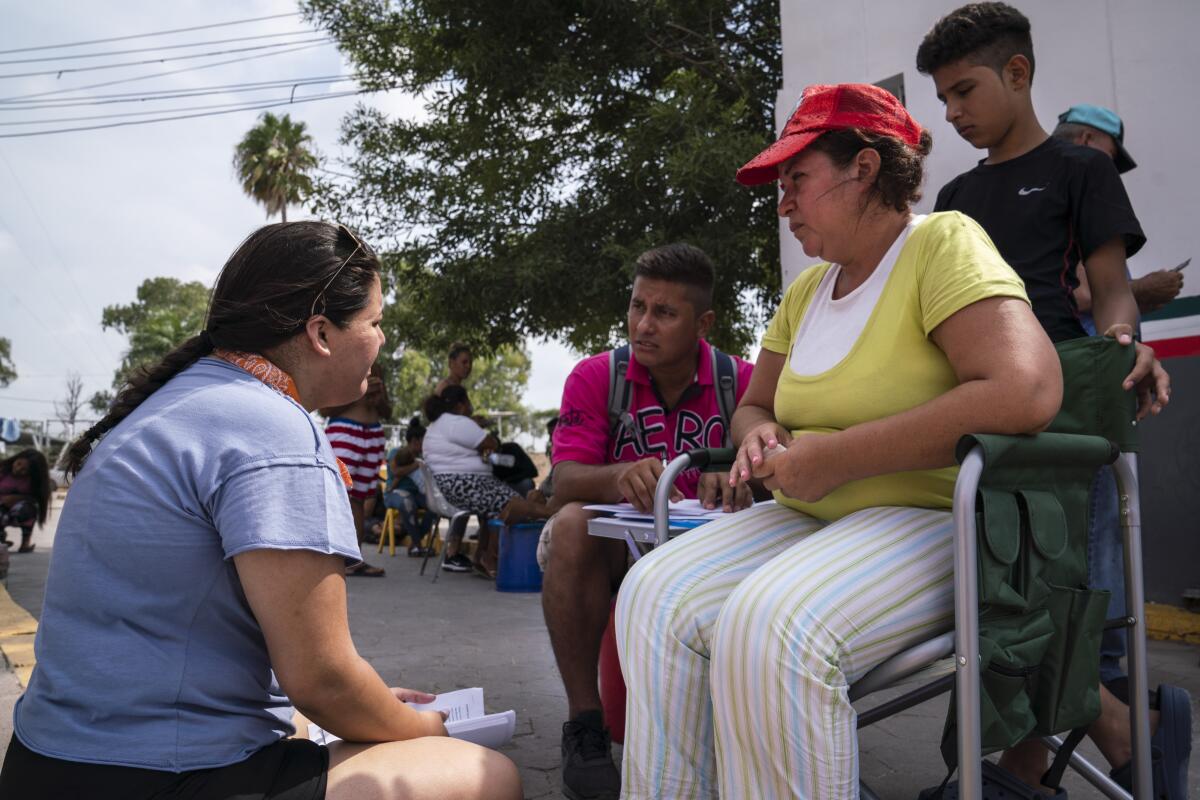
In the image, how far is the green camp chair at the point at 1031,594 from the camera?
1.43 meters

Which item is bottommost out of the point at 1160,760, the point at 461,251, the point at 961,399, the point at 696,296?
the point at 1160,760

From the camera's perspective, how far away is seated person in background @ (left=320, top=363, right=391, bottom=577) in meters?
7.79

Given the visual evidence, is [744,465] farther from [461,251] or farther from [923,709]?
[461,251]

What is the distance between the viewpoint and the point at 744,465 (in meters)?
1.87

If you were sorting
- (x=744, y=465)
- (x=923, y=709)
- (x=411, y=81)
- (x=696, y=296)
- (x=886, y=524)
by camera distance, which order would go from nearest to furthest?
(x=886, y=524) → (x=744, y=465) → (x=696, y=296) → (x=923, y=709) → (x=411, y=81)

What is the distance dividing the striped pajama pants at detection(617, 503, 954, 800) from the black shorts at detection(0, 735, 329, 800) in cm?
60

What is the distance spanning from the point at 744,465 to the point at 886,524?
0.32m

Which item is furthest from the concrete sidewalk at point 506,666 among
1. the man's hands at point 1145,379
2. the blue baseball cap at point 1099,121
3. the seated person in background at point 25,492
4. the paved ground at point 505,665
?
the seated person in background at point 25,492

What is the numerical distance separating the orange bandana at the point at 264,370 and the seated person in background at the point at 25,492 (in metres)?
9.85

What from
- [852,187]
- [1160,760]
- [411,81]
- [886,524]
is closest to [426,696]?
[886,524]

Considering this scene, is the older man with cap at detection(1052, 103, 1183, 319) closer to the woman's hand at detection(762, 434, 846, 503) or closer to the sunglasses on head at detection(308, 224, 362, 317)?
the woman's hand at detection(762, 434, 846, 503)

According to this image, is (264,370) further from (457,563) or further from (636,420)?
(457,563)

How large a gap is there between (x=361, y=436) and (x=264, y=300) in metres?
6.54

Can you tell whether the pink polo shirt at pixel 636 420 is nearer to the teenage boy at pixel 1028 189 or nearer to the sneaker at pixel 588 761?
the sneaker at pixel 588 761
